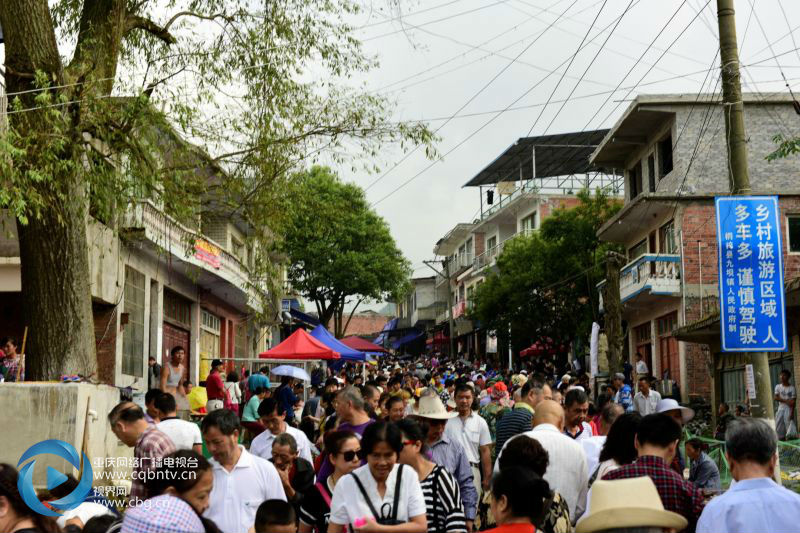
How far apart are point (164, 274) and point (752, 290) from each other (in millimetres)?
17944

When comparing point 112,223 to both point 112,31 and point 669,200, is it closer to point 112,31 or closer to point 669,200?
point 112,31

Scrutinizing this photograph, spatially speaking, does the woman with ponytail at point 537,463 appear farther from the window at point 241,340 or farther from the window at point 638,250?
the window at point 241,340

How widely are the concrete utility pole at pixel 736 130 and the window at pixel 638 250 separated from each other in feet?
74.6

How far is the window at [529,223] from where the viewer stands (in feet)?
174

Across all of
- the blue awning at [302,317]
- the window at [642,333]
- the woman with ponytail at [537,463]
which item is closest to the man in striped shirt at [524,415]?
the woman with ponytail at [537,463]

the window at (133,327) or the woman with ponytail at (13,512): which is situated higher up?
the window at (133,327)

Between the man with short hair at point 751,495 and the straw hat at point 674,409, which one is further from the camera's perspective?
the straw hat at point 674,409

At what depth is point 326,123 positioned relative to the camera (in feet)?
49.1

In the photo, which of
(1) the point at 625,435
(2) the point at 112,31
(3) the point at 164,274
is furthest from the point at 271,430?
(3) the point at 164,274

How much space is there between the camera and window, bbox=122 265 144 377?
2309 cm

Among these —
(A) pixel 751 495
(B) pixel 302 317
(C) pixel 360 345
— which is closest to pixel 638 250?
(C) pixel 360 345

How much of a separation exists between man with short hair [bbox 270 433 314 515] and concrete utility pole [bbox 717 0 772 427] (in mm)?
6098

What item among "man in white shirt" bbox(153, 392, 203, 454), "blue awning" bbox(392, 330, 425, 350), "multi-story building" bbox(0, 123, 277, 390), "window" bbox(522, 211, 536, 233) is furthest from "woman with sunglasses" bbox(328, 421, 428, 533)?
"blue awning" bbox(392, 330, 425, 350)

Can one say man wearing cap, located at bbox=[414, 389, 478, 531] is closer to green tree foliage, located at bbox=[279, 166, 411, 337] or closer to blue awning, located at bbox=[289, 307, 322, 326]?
blue awning, located at bbox=[289, 307, 322, 326]
